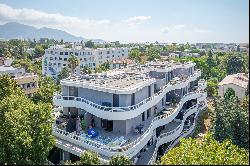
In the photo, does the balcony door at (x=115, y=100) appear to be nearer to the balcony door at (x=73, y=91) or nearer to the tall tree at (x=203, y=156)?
the balcony door at (x=73, y=91)

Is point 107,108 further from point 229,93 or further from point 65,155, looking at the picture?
point 229,93

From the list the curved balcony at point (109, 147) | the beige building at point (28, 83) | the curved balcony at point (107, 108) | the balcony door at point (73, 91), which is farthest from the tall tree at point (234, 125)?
the beige building at point (28, 83)

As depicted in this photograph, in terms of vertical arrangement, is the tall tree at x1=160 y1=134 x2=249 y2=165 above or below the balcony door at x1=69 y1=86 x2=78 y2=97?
below

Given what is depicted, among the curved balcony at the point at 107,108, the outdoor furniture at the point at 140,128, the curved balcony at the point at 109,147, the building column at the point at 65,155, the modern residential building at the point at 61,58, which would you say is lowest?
the building column at the point at 65,155

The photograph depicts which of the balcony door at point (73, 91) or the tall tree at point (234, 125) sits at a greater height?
the balcony door at point (73, 91)

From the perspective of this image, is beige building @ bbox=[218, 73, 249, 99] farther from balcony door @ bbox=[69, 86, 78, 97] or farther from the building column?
the building column

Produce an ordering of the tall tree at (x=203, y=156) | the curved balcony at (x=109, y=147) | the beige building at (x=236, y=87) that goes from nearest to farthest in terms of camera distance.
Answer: the tall tree at (x=203, y=156) → the curved balcony at (x=109, y=147) → the beige building at (x=236, y=87)

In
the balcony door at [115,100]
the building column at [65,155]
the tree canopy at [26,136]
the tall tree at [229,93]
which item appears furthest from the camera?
the tall tree at [229,93]

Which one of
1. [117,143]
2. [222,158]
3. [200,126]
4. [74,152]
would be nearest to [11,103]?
[74,152]

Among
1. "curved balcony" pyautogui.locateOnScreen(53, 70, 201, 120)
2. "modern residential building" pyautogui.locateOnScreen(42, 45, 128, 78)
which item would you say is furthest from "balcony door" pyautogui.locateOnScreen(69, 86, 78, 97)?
"modern residential building" pyautogui.locateOnScreen(42, 45, 128, 78)

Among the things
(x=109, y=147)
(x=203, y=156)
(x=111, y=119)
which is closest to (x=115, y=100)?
(x=111, y=119)

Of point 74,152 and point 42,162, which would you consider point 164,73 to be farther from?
point 42,162

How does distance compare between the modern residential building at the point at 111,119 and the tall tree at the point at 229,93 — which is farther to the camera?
the tall tree at the point at 229,93

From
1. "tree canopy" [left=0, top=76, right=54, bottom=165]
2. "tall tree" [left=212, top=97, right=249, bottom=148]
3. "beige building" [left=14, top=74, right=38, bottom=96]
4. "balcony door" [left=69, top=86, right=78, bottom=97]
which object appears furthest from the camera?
"beige building" [left=14, top=74, right=38, bottom=96]
